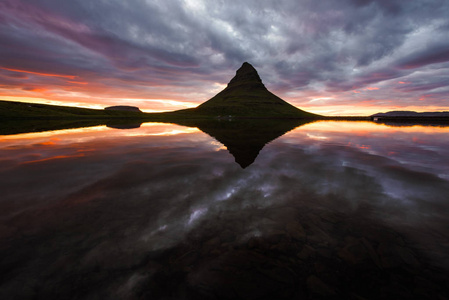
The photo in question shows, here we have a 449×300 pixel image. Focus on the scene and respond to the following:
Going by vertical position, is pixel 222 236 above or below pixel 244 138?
above

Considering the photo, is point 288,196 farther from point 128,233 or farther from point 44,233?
point 44,233

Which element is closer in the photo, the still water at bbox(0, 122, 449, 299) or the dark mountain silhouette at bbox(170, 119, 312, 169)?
the still water at bbox(0, 122, 449, 299)

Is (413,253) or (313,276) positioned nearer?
(313,276)

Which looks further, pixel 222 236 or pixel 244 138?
pixel 244 138

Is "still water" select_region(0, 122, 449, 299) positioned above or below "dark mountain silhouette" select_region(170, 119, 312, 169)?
above

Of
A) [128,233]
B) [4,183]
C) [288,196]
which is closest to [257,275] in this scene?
[128,233]

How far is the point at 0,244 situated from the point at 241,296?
21.1 ft

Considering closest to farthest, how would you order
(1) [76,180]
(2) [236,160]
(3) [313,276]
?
1. (3) [313,276]
2. (1) [76,180]
3. (2) [236,160]

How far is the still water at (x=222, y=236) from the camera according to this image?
3.83 metres

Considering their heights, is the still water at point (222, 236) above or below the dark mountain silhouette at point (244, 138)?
above

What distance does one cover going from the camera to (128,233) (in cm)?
546

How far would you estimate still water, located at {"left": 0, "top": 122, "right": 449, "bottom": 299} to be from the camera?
A: 12.6 feet

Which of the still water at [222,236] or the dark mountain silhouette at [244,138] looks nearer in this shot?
the still water at [222,236]

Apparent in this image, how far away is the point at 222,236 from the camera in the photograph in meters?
5.33
